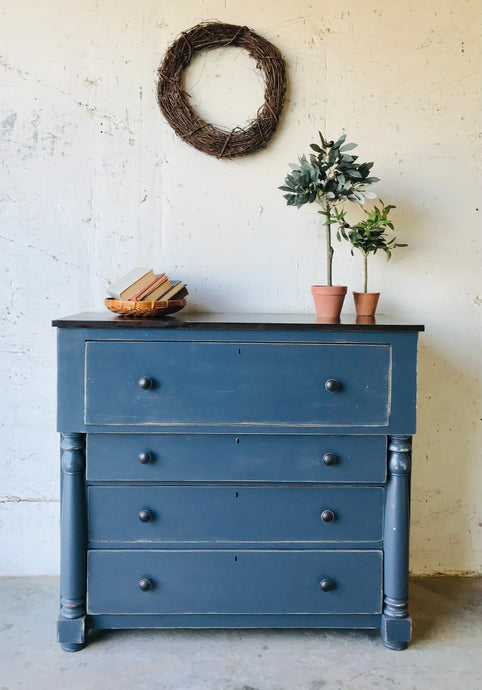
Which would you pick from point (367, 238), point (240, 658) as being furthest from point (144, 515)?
point (367, 238)

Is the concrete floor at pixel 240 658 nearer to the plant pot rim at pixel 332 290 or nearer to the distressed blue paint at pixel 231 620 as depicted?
the distressed blue paint at pixel 231 620

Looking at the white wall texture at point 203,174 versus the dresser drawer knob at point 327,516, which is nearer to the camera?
the dresser drawer knob at point 327,516

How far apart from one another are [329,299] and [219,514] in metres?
0.87

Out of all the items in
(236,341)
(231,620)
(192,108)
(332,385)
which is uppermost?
(192,108)

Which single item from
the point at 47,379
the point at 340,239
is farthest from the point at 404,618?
the point at 47,379

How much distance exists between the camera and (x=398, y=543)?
208cm

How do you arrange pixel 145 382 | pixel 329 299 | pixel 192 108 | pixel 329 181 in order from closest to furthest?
1. pixel 145 382
2. pixel 329 299
3. pixel 329 181
4. pixel 192 108

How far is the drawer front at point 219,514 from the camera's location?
6.82ft

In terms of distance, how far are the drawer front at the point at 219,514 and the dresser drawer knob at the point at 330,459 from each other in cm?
11

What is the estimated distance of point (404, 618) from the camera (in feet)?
6.86

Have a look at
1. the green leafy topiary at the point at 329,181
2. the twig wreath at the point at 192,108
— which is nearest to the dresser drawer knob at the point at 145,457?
the green leafy topiary at the point at 329,181

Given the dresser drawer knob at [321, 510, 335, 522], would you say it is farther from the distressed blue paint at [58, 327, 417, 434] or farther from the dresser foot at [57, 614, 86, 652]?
the dresser foot at [57, 614, 86, 652]

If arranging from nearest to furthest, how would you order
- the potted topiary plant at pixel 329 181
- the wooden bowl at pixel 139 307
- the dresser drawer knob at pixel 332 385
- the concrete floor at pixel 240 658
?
the concrete floor at pixel 240 658 < the dresser drawer knob at pixel 332 385 < the wooden bowl at pixel 139 307 < the potted topiary plant at pixel 329 181

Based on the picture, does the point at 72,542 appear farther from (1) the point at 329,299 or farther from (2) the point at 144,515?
(1) the point at 329,299
